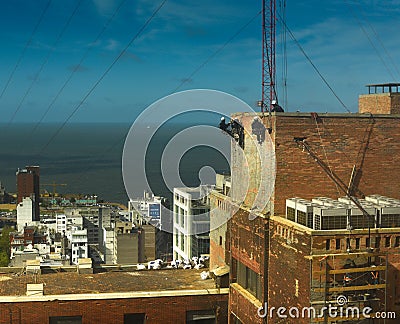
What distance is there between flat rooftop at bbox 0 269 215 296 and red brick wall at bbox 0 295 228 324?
931 millimetres

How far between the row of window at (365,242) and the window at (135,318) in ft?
29.7

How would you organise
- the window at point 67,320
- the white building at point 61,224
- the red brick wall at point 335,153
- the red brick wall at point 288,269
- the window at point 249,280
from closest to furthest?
1. the red brick wall at point 288,269
2. the red brick wall at point 335,153
3. the window at point 249,280
4. the window at point 67,320
5. the white building at point 61,224

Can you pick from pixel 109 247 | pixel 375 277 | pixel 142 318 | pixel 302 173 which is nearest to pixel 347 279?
pixel 375 277

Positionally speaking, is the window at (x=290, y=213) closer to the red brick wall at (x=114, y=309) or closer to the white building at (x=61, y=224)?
the red brick wall at (x=114, y=309)

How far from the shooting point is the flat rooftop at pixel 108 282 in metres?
24.1

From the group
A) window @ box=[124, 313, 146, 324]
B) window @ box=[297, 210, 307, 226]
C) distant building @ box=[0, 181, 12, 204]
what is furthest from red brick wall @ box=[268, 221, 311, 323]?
distant building @ box=[0, 181, 12, 204]

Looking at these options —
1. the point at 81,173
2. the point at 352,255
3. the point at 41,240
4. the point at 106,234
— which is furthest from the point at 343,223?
the point at 81,173

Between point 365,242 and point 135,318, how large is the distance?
32.0 feet

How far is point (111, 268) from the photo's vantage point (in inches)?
1109

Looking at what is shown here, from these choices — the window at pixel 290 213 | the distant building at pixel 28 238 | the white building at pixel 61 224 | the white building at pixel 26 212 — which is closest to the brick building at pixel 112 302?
the window at pixel 290 213

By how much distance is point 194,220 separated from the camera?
4797 cm

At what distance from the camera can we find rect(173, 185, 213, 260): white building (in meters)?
47.5

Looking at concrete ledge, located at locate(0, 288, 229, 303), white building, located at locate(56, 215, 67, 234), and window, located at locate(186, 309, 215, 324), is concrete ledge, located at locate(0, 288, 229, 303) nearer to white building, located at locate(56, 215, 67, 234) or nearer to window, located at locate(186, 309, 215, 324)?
window, located at locate(186, 309, 215, 324)

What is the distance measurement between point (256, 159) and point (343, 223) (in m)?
4.32
